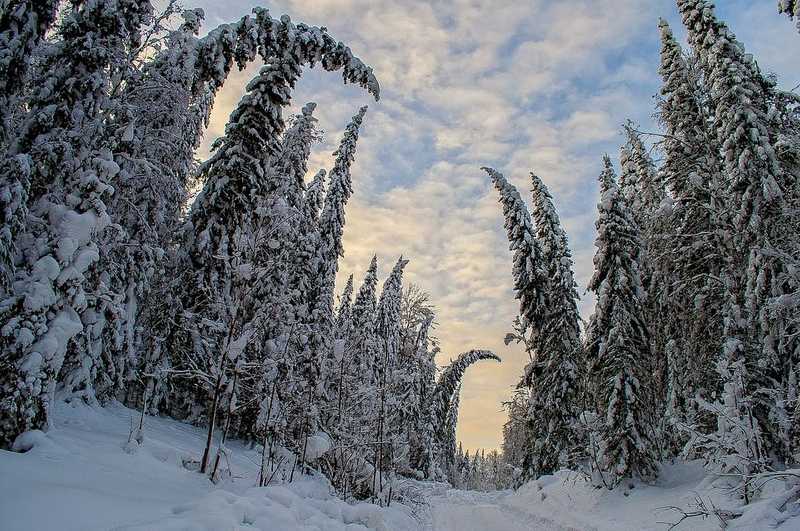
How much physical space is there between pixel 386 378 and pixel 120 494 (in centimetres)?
1126

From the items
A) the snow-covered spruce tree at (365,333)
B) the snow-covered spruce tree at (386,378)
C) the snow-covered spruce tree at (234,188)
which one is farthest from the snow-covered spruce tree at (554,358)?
the snow-covered spruce tree at (234,188)

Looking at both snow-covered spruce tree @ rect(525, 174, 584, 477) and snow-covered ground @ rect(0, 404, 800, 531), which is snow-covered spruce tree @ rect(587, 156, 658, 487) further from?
snow-covered spruce tree @ rect(525, 174, 584, 477)

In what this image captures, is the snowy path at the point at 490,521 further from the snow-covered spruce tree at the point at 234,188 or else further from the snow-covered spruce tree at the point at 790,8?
the snow-covered spruce tree at the point at 790,8

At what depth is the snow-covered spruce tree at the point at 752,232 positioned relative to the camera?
11.8m

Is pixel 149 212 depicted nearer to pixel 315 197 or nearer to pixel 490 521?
pixel 315 197

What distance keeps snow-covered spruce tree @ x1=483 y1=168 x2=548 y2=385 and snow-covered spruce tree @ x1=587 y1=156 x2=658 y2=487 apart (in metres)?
5.10

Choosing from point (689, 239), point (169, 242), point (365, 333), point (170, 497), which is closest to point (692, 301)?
point (689, 239)

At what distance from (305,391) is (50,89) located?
10.1m

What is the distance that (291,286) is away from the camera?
16.5m

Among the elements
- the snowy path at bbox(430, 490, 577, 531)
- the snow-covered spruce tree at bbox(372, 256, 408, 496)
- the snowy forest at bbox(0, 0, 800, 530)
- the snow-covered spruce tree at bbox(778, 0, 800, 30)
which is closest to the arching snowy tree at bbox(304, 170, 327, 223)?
the snowy forest at bbox(0, 0, 800, 530)

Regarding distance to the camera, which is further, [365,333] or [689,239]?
[365,333]

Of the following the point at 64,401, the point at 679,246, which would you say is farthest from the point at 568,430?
the point at 64,401

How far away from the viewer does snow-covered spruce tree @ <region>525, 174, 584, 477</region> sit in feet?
71.8

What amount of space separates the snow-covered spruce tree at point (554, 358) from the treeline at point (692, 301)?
66 mm
